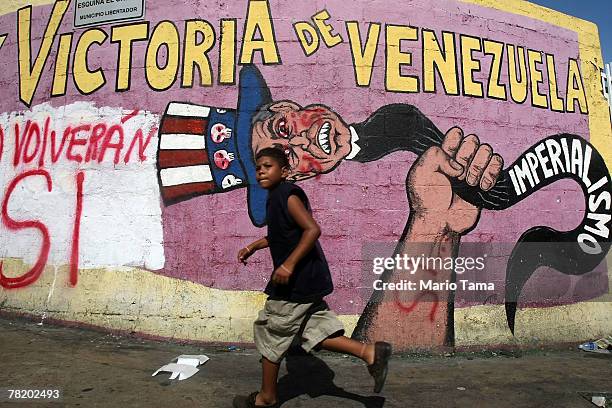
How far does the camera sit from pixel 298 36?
4.78 m

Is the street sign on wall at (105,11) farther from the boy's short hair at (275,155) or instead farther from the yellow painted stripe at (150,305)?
the boy's short hair at (275,155)

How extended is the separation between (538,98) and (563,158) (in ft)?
2.47

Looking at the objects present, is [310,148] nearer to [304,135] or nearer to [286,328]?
[304,135]

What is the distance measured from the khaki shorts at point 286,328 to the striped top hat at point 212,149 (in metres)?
1.79

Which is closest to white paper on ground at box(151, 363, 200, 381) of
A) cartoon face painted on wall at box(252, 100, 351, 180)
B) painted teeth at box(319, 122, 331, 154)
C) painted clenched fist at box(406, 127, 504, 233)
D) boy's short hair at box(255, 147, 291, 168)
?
boy's short hair at box(255, 147, 291, 168)

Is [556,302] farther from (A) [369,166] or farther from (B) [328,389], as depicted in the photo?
(B) [328,389]

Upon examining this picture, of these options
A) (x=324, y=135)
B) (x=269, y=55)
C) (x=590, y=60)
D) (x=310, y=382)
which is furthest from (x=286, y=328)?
(x=590, y=60)

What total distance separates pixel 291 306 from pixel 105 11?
423 centimetres

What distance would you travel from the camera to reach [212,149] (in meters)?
4.68

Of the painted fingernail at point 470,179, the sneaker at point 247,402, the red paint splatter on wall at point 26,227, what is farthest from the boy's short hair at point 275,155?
the red paint splatter on wall at point 26,227

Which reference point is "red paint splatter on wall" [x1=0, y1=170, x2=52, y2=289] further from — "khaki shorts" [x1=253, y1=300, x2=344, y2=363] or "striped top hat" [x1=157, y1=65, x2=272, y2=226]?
"khaki shorts" [x1=253, y1=300, x2=344, y2=363]

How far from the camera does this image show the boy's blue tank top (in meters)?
2.83

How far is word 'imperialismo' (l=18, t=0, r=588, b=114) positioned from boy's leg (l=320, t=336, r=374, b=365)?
9.43 ft

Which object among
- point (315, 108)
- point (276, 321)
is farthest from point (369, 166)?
point (276, 321)
